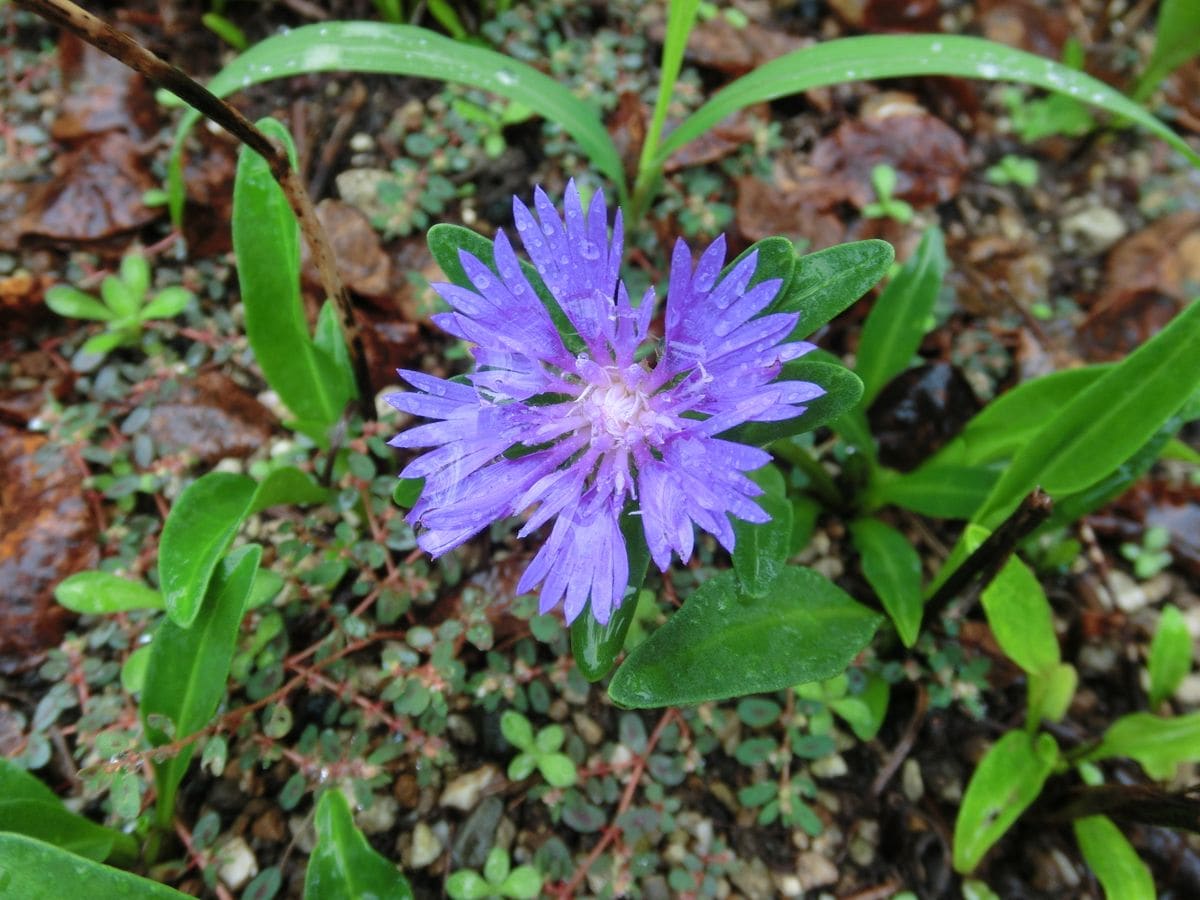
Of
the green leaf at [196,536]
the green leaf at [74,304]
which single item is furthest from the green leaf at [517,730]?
the green leaf at [74,304]

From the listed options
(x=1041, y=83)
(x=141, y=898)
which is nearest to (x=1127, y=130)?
(x=1041, y=83)

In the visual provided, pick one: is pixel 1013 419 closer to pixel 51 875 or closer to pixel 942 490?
pixel 942 490

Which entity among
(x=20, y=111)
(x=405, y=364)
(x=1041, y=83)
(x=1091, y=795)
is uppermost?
(x=1041, y=83)

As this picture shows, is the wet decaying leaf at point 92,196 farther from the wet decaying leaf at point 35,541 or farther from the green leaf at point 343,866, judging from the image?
the green leaf at point 343,866

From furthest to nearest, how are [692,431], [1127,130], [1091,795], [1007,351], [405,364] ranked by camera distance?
[1127,130] < [1007,351] < [405,364] < [1091,795] < [692,431]

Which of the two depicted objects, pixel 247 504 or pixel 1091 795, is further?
pixel 1091 795

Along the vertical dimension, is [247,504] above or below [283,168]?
below

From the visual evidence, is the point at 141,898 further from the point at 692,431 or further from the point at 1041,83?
the point at 1041,83

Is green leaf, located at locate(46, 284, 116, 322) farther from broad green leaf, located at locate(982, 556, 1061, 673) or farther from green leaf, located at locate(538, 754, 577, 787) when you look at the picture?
broad green leaf, located at locate(982, 556, 1061, 673)
